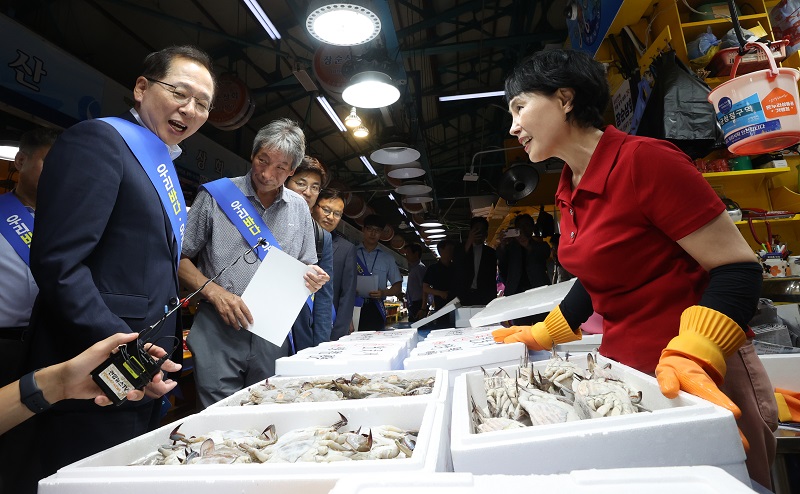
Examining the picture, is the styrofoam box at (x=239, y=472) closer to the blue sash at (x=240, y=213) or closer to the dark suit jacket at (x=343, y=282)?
the blue sash at (x=240, y=213)

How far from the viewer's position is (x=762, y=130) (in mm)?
1956

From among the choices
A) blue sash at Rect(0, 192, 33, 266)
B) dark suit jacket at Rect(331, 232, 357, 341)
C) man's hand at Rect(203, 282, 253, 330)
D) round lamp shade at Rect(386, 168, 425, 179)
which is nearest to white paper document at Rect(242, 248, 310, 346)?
man's hand at Rect(203, 282, 253, 330)

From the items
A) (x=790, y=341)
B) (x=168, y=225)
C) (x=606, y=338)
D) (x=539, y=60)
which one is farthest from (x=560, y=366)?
(x=790, y=341)

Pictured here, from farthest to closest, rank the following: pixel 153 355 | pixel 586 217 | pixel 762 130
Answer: pixel 762 130
pixel 586 217
pixel 153 355

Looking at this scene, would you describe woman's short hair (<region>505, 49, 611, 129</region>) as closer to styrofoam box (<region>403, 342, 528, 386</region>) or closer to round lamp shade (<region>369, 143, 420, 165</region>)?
styrofoam box (<region>403, 342, 528, 386</region>)

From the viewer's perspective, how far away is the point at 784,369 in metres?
1.97

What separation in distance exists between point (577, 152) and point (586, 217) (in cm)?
26

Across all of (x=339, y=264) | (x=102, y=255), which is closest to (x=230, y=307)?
(x=102, y=255)

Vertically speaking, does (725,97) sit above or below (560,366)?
above

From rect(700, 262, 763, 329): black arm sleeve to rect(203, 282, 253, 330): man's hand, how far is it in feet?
5.47

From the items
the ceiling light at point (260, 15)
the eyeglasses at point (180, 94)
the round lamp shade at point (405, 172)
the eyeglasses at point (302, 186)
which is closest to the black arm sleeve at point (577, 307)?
the eyeglasses at point (180, 94)

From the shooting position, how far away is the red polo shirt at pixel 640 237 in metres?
1.13

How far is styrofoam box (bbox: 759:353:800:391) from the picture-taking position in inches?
77.0

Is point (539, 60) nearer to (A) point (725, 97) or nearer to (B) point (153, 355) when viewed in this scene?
(A) point (725, 97)
